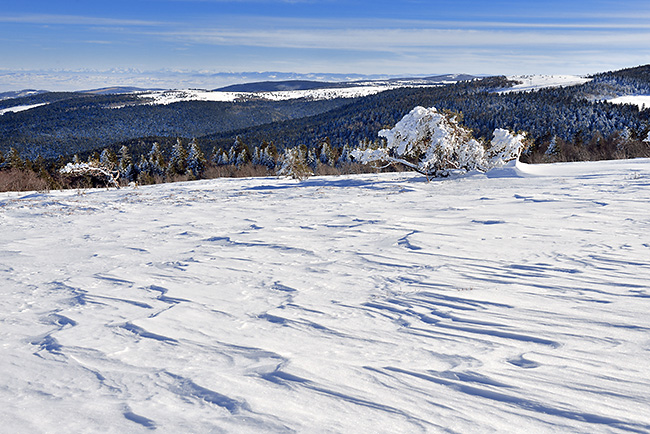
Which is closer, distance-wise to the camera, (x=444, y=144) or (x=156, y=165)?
(x=444, y=144)

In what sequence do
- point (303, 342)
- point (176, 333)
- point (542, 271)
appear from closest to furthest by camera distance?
point (303, 342) → point (176, 333) → point (542, 271)

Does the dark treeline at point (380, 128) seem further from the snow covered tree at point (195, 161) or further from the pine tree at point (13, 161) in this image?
the snow covered tree at point (195, 161)

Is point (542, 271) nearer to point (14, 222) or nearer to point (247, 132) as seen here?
point (14, 222)

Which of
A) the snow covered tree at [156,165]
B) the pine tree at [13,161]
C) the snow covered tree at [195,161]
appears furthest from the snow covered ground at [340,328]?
the snow covered tree at [156,165]

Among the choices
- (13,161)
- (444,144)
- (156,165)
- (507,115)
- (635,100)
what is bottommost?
(156,165)

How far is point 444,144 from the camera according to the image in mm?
16000

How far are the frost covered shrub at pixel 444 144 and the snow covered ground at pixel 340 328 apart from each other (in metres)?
9.37

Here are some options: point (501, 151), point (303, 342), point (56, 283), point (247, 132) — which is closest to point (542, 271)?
point (303, 342)

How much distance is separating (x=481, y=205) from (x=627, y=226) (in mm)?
3017

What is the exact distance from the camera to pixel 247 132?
185 meters

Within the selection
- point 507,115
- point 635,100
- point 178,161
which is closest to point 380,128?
point 507,115

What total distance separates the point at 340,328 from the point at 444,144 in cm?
1403

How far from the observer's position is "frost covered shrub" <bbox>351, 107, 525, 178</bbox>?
1631cm

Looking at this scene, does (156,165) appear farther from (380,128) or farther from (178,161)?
(380,128)
